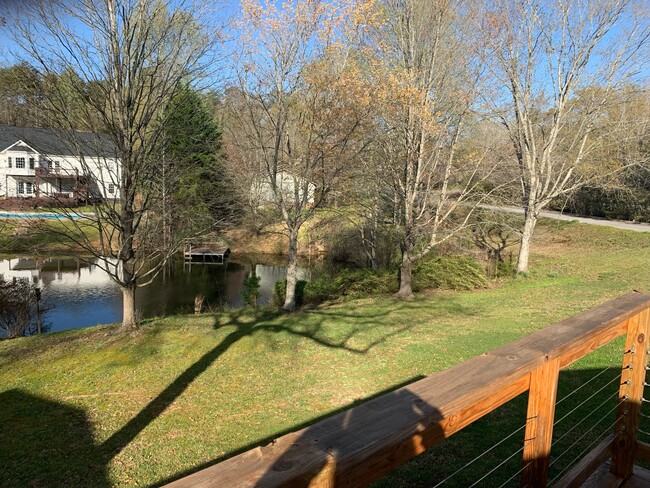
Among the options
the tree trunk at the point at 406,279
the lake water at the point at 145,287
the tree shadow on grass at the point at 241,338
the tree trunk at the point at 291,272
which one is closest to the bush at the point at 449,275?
the tree trunk at the point at 406,279

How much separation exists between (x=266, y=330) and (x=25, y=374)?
427cm

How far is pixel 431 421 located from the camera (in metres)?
1.17

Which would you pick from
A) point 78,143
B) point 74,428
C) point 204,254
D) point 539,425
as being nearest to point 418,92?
point 78,143

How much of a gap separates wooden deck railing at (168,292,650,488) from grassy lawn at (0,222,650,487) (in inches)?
89.0

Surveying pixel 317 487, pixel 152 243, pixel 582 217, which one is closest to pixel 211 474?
pixel 317 487

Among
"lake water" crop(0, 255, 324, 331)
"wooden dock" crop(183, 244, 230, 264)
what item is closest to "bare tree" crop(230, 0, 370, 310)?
"lake water" crop(0, 255, 324, 331)

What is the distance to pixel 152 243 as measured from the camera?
1101 centimetres

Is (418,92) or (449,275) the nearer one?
(418,92)

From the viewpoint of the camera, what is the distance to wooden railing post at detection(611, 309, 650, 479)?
247 centimetres

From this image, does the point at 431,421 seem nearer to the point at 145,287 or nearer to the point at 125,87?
the point at 125,87

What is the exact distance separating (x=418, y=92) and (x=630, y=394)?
9875 mm

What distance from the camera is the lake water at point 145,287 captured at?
15.9m

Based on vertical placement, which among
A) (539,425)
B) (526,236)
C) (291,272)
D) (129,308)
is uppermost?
(526,236)

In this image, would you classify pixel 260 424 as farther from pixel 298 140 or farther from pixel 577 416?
pixel 298 140
